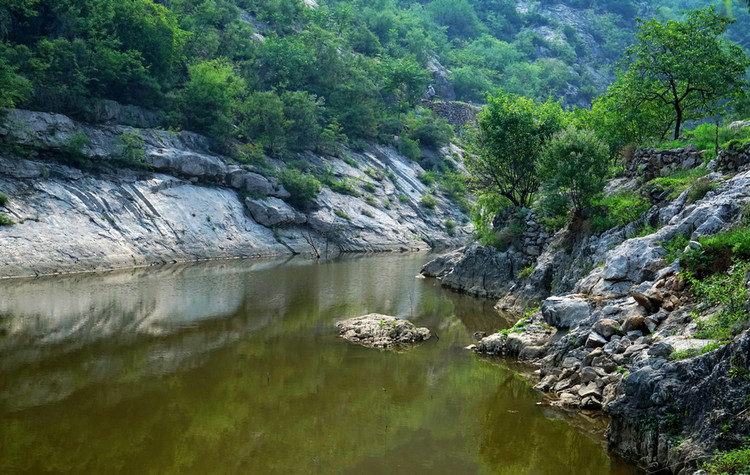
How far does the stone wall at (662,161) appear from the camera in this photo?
22.3 metres

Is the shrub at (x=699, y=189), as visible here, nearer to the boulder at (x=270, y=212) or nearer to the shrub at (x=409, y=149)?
the boulder at (x=270, y=212)

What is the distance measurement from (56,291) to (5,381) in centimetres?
1392

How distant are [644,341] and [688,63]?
20.1 m

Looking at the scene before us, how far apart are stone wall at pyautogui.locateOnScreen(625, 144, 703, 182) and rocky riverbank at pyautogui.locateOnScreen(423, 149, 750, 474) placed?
90 millimetres

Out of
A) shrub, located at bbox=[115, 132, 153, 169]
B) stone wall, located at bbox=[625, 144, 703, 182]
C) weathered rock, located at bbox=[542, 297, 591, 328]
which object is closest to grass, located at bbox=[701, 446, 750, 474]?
weathered rock, located at bbox=[542, 297, 591, 328]

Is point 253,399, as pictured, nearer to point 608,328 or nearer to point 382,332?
point 382,332

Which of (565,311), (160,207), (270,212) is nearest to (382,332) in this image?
(565,311)

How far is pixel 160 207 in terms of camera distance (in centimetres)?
4316

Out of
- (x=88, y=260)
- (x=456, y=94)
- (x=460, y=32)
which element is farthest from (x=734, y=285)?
(x=460, y=32)

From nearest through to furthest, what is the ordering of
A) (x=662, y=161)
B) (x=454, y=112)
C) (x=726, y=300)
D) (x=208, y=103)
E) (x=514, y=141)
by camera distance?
(x=726, y=300)
(x=662, y=161)
(x=514, y=141)
(x=208, y=103)
(x=454, y=112)

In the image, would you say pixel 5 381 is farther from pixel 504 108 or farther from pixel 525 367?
pixel 504 108

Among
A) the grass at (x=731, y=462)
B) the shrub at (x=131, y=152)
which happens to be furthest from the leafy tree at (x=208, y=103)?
the grass at (x=731, y=462)

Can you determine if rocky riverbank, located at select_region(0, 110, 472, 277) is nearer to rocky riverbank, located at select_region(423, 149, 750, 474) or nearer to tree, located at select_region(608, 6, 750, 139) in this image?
rocky riverbank, located at select_region(423, 149, 750, 474)

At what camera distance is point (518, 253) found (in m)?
29.9
